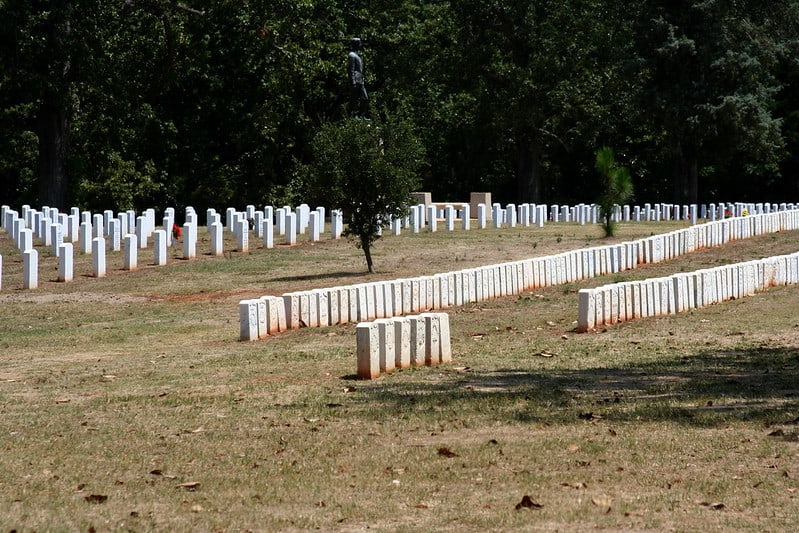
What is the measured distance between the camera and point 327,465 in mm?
8430

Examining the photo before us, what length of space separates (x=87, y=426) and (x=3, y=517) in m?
2.83

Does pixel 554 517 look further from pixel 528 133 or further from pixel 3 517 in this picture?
pixel 528 133

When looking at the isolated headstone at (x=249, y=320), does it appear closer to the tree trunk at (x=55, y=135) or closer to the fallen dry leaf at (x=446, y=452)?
the fallen dry leaf at (x=446, y=452)

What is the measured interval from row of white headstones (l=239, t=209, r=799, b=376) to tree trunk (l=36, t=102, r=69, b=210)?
66.4 ft

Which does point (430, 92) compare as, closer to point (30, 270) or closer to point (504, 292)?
point (30, 270)

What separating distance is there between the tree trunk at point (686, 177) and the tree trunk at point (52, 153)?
2242 cm

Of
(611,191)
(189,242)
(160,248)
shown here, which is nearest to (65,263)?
(160,248)

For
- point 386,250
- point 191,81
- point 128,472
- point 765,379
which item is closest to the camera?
point 128,472

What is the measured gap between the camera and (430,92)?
2042 inches

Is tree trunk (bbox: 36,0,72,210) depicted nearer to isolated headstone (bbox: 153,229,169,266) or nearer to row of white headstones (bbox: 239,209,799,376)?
isolated headstone (bbox: 153,229,169,266)

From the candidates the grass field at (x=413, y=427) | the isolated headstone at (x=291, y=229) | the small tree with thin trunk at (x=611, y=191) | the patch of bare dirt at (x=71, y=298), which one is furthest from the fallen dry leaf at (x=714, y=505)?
the small tree with thin trunk at (x=611, y=191)

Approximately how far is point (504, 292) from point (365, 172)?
17.1 ft

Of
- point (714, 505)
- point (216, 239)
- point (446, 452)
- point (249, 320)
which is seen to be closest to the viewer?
point (714, 505)

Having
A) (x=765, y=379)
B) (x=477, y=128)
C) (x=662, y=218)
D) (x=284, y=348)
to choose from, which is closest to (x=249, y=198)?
(x=477, y=128)
